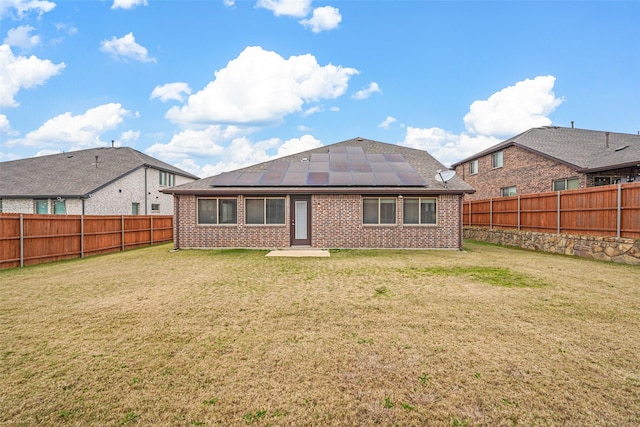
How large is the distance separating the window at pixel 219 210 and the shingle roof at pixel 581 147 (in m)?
17.5

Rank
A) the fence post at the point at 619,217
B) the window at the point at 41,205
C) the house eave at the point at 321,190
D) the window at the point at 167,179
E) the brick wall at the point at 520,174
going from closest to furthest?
the fence post at the point at 619,217 → the house eave at the point at 321,190 → the brick wall at the point at 520,174 → the window at the point at 41,205 → the window at the point at 167,179

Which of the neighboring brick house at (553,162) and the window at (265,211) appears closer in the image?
the window at (265,211)

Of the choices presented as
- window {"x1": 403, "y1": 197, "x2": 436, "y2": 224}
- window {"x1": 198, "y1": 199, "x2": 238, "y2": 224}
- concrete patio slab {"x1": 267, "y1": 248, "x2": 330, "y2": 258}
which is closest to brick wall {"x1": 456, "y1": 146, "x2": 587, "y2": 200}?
window {"x1": 403, "y1": 197, "x2": 436, "y2": 224}

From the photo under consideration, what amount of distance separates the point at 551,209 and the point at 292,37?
47.4 ft

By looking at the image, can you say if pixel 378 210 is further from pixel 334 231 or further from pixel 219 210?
pixel 219 210

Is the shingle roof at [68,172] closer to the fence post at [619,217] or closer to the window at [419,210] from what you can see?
the window at [419,210]

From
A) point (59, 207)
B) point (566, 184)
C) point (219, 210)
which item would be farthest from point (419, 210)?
point (59, 207)

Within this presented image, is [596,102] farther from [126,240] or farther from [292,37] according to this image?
[126,240]

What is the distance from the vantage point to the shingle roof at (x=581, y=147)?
49.5ft

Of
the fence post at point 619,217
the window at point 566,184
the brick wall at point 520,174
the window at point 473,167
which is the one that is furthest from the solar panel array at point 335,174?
the window at point 473,167

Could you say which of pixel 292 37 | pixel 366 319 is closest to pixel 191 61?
pixel 292 37

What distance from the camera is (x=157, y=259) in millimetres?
10844

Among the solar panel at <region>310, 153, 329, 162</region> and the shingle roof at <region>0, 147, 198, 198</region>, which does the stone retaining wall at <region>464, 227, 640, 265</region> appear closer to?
the solar panel at <region>310, 153, 329, 162</region>

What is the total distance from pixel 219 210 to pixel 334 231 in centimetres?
511
